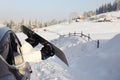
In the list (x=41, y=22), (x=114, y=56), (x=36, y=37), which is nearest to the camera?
(x=36, y=37)

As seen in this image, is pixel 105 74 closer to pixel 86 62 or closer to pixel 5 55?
pixel 86 62

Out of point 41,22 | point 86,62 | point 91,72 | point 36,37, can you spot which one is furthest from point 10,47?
point 41,22

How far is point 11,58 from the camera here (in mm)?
4355

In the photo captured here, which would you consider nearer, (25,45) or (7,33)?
(7,33)

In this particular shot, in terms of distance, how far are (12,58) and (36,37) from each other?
19.9 inches

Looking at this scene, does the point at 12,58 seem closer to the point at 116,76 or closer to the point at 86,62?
the point at 116,76

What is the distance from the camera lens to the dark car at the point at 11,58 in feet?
12.4

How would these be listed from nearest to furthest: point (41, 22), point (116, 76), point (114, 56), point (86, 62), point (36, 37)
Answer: point (36, 37)
point (116, 76)
point (114, 56)
point (86, 62)
point (41, 22)

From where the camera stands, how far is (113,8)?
19875 cm

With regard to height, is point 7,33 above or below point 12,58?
above

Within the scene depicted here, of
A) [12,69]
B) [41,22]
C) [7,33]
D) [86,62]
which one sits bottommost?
[41,22]

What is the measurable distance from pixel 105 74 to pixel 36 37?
8.80 metres

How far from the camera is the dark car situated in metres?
3.78

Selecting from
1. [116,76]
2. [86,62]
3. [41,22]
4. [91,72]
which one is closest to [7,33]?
[116,76]
